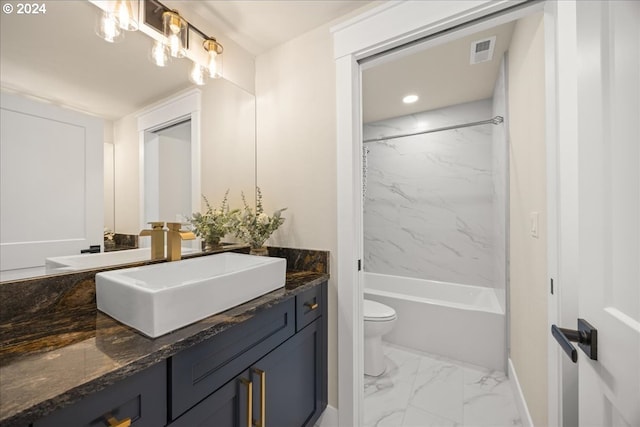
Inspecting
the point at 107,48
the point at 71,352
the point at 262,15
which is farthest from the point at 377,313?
the point at 107,48

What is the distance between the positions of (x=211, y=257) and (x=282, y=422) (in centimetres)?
79

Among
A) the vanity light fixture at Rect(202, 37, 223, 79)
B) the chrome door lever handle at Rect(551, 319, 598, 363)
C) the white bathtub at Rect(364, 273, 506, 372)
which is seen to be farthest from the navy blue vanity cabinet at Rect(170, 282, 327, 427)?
the vanity light fixture at Rect(202, 37, 223, 79)

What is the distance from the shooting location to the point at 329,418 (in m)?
1.39

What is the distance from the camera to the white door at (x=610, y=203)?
459 mm

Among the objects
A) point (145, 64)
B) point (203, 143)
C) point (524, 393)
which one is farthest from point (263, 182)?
point (524, 393)

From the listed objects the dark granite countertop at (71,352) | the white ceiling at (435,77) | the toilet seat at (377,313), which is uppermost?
the white ceiling at (435,77)

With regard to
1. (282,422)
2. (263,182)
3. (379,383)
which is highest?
(263,182)

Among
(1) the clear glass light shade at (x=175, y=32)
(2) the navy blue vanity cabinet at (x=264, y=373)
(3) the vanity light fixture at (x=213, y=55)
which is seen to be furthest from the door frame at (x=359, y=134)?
(1) the clear glass light shade at (x=175, y=32)

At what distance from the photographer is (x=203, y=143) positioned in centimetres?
155

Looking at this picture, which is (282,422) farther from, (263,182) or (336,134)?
(336,134)

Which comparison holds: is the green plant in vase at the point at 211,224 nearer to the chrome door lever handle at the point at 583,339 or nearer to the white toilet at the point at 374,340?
the white toilet at the point at 374,340

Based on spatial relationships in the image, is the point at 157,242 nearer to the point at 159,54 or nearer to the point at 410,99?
the point at 159,54

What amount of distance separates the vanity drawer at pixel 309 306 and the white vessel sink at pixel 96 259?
711mm

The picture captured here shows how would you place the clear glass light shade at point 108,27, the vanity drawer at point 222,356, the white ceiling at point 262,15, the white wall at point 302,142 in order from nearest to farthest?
the vanity drawer at point 222,356 < the clear glass light shade at point 108,27 < the white ceiling at point 262,15 < the white wall at point 302,142
